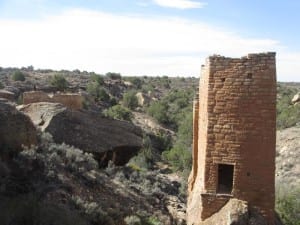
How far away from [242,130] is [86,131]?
25.4ft

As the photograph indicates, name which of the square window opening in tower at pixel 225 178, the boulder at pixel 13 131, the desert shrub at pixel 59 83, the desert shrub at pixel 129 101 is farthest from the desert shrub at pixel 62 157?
the desert shrub at pixel 129 101

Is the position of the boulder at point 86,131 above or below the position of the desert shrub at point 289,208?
above

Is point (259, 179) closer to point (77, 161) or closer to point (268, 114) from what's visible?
point (268, 114)

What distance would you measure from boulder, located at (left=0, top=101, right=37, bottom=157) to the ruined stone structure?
541 centimetres

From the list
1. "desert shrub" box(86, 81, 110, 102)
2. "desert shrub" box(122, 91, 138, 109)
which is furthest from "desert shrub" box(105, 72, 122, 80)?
"desert shrub" box(86, 81, 110, 102)

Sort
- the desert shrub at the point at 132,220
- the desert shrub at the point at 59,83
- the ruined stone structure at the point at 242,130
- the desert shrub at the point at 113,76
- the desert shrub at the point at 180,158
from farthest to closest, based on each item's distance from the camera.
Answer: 1. the desert shrub at the point at 113,76
2. the desert shrub at the point at 59,83
3. the desert shrub at the point at 180,158
4. the desert shrub at the point at 132,220
5. the ruined stone structure at the point at 242,130

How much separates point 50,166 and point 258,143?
585cm

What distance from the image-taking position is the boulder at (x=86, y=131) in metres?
15.0

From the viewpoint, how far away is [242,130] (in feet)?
27.2

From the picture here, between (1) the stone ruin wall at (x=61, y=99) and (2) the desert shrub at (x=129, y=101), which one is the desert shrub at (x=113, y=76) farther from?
(1) the stone ruin wall at (x=61, y=99)

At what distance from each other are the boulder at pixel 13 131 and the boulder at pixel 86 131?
215 cm

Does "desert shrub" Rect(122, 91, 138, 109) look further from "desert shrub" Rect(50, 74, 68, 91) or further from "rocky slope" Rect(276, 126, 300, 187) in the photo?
"rocky slope" Rect(276, 126, 300, 187)

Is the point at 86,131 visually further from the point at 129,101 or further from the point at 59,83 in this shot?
the point at 129,101

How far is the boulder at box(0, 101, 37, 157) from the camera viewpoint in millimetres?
11859
